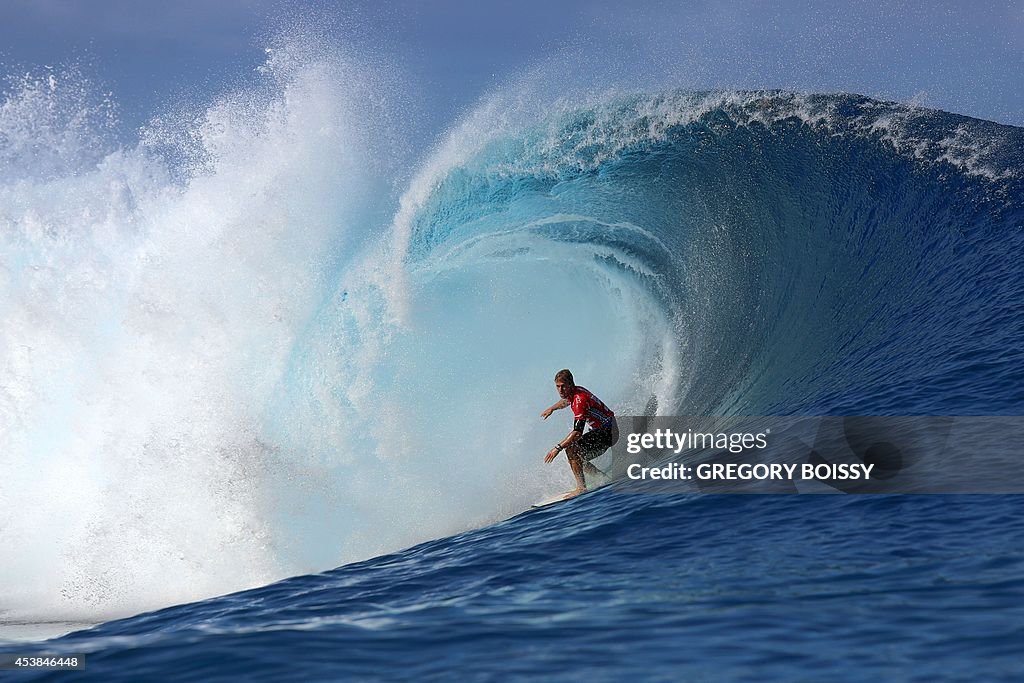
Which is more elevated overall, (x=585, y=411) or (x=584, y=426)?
(x=585, y=411)

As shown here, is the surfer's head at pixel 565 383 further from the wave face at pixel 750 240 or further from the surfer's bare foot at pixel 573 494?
the wave face at pixel 750 240

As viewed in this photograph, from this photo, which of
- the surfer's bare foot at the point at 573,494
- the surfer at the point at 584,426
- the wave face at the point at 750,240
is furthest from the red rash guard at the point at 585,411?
the wave face at the point at 750,240

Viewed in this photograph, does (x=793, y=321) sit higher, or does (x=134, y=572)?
(x=793, y=321)

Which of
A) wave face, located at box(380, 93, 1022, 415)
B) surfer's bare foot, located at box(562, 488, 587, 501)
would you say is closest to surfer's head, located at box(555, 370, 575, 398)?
surfer's bare foot, located at box(562, 488, 587, 501)

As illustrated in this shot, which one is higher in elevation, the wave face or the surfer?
the wave face

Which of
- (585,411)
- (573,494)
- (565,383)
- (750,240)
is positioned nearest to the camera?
(573,494)

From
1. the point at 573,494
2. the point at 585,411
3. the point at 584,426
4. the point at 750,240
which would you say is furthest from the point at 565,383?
the point at 750,240

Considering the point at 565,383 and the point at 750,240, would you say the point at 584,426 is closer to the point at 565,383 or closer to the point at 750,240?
the point at 565,383

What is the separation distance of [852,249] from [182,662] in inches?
478

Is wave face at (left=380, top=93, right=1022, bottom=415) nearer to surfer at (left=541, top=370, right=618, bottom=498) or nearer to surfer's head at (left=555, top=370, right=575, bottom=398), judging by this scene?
surfer at (left=541, top=370, right=618, bottom=498)

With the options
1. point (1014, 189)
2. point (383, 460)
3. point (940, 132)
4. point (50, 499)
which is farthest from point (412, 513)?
point (940, 132)

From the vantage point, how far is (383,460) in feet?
42.0

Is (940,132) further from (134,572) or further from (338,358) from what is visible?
(134,572)

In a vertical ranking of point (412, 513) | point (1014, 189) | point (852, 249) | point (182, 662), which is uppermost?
point (1014, 189)
